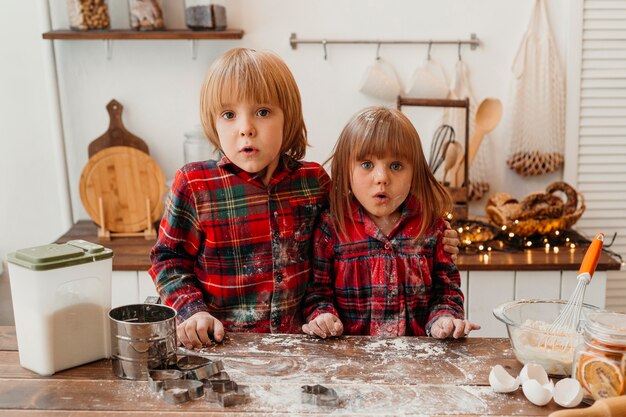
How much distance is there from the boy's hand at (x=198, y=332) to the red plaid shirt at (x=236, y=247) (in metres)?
0.10

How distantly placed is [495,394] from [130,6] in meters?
1.91

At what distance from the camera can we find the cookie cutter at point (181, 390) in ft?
3.65

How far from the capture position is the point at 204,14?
2475 mm

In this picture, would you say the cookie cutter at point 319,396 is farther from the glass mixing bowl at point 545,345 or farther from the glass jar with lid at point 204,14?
the glass jar with lid at point 204,14

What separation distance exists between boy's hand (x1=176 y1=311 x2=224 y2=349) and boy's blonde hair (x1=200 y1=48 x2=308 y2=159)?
14.5 inches

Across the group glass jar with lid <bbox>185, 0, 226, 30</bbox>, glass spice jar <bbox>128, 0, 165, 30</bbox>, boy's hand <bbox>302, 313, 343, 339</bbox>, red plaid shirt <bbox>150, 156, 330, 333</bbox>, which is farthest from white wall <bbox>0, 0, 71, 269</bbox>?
boy's hand <bbox>302, 313, 343, 339</bbox>

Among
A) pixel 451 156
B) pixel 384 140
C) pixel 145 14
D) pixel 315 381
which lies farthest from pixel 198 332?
pixel 145 14

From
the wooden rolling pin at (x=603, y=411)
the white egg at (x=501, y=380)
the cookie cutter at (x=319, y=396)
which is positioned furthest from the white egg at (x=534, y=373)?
the cookie cutter at (x=319, y=396)

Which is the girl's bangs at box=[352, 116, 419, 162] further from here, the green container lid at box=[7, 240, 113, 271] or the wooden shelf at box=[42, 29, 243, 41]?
the wooden shelf at box=[42, 29, 243, 41]

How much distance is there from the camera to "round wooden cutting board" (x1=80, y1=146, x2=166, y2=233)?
2.53 meters

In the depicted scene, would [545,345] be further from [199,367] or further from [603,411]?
[199,367]

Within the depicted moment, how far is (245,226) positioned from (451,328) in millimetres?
457

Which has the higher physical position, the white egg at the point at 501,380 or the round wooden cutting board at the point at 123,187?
the round wooden cutting board at the point at 123,187

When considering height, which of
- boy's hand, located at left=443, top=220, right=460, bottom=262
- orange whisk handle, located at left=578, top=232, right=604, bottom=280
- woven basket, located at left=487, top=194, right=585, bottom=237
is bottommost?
woven basket, located at left=487, top=194, right=585, bottom=237
